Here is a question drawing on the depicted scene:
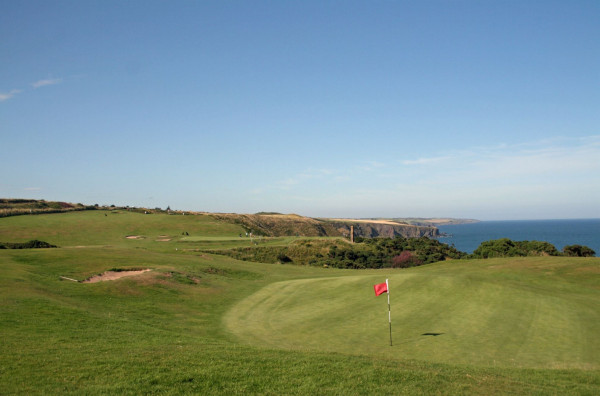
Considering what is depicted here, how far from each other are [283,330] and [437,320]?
774cm

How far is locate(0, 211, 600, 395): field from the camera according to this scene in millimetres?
10453

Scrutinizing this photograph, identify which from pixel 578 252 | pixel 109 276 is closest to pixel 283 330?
pixel 109 276

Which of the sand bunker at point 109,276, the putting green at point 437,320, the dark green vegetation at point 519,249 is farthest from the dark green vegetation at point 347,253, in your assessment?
the putting green at point 437,320

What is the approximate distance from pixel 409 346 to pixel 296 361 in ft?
22.4

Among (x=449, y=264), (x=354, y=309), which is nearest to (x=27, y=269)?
(x=354, y=309)

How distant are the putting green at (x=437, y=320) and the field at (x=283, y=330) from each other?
0.28 feet

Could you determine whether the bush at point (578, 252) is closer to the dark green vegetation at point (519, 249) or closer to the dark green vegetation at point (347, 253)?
the dark green vegetation at point (519, 249)

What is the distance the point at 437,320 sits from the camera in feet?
68.7

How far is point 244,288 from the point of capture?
33719 millimetres

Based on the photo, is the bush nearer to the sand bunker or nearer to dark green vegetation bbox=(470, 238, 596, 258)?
dark green vegetation bbox=(470, 238, 596, 258)

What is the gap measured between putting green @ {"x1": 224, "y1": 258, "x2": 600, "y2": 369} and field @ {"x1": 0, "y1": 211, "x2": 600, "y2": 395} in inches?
3.4

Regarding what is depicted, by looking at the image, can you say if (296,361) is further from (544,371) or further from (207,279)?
(207,279)

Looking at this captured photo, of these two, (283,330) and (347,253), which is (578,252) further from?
(283,330)

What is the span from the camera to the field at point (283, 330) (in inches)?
412
